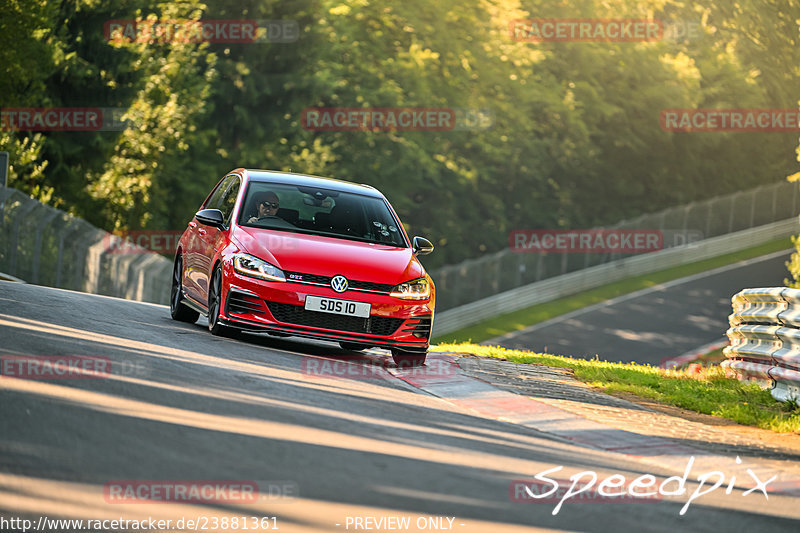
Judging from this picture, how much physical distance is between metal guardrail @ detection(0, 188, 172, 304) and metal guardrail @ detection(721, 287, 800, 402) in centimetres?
1399

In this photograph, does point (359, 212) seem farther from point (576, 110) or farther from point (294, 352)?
point (576, 110)

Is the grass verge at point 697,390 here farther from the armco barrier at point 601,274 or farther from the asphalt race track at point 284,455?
the armco barrier at point 601,274

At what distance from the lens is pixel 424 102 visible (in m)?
54.5

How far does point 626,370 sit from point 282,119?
3461 cm

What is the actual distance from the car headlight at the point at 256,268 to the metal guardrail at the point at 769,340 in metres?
4.92

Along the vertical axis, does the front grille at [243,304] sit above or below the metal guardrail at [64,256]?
above

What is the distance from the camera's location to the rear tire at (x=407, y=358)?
12.2 m

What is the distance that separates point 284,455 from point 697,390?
6424mm

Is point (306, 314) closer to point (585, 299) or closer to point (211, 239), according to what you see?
point (211, 239)

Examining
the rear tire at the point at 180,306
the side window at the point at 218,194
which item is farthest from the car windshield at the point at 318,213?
the rear tire at the point at 180,306

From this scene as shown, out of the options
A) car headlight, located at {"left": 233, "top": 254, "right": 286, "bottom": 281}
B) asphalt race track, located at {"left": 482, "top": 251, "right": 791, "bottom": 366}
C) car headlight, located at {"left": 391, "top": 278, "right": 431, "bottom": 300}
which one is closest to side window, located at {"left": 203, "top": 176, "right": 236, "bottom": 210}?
car headlight, located at {"left": 233, "top": 254, "right": 286, "bottom": 281}

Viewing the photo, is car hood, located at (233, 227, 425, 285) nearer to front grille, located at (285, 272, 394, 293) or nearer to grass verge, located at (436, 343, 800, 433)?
front grille, located at (285, 272, 394, 293)

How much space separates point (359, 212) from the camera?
13180 millimetres

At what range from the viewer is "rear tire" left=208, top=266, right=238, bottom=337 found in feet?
39.4
